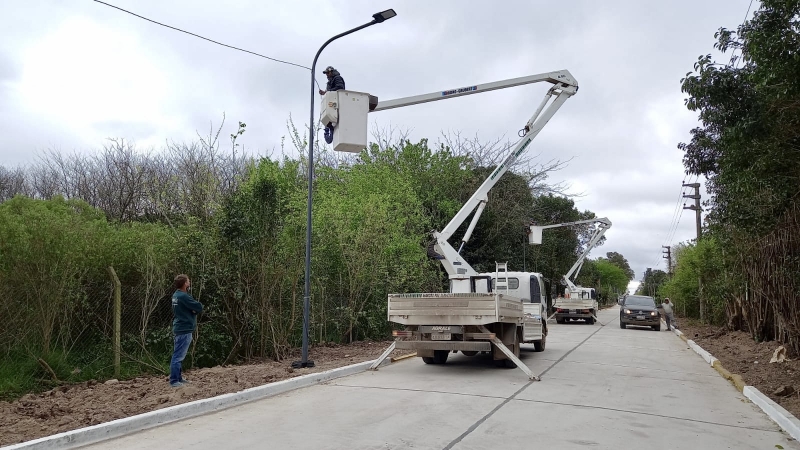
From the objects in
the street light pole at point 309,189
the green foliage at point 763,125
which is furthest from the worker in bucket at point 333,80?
the green foliage at point 763,125

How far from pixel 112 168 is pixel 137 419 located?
31.6 m

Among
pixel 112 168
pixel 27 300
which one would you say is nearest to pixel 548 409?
pixel 27 300

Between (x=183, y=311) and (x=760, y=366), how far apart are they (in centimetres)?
1221

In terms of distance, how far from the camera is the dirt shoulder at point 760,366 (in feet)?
30.8

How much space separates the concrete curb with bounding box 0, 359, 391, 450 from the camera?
5890mm

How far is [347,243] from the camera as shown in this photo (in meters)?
16.1

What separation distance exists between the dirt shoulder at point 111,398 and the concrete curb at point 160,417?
0.28m

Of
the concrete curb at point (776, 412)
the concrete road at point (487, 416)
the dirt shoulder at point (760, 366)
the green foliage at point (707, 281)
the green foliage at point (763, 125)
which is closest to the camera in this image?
the concrete road at point (487, 416)

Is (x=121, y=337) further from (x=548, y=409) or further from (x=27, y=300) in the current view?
(x=548, y=409)

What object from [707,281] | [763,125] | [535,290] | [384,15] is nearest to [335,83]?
[384,15]

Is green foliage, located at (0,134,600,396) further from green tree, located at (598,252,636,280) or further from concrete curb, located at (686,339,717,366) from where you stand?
green tree, located at (598,252,636,280)

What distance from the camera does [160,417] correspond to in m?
7.05

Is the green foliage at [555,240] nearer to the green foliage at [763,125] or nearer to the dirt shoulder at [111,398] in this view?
the green foliage at [763,125]

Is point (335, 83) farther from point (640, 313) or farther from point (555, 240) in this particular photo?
point (555, 240)
